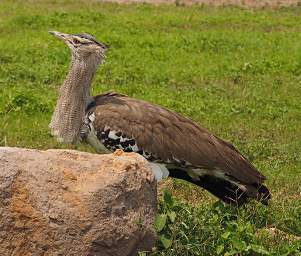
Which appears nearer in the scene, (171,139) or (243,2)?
(171,139)

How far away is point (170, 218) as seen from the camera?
488 centimetres

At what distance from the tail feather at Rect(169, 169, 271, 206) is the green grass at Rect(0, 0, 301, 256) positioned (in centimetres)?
10

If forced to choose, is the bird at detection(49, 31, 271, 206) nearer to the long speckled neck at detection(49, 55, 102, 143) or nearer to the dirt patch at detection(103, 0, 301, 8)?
the long speckled neck at detection(49, 55, 102, 143)

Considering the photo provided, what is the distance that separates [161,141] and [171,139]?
0.07 metres

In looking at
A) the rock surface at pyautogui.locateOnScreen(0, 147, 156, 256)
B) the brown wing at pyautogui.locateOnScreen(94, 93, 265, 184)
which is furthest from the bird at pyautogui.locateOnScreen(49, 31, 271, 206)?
the rock surface at pyautogui.locateOnScreen(0, 147, 156, 256)

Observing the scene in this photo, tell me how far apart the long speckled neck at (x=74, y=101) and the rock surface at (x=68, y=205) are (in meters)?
1.25

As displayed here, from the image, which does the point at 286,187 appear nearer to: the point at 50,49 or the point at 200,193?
the point at 200,193

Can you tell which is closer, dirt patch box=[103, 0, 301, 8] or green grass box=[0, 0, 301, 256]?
green grass box=[0, 0, 301, 256]

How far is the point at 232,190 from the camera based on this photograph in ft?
18.8

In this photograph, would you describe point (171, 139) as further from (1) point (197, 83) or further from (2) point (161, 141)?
(1) point (197, 83)

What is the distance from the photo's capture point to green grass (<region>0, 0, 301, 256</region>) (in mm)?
5133

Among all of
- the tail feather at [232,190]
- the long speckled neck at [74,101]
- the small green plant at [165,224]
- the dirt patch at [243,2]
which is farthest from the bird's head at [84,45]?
the dirt patch at [243,2]

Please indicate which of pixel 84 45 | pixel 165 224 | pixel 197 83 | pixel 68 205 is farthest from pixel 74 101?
pixel 197 83

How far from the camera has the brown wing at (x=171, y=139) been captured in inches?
224
